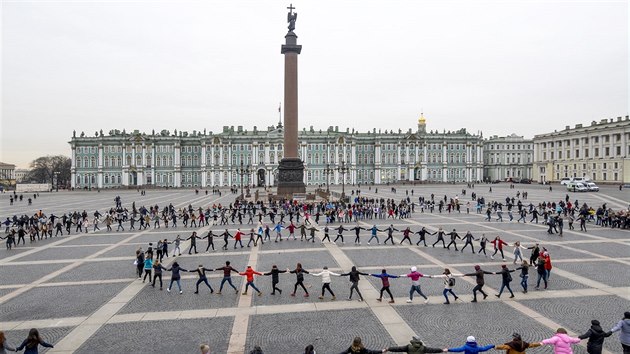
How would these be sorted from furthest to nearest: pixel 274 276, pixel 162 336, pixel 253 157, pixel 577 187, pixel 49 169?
pixel 49 169
pixel 253 157
pixel 577 187
pixel 274 276
pixel 162 336

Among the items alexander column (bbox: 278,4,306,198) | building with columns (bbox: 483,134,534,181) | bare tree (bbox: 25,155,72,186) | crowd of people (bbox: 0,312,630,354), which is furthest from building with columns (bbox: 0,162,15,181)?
crowd of people (bbox: 0,312,630,354)

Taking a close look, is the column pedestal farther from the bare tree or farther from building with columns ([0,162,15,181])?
building with columns ([0,162,15,181])

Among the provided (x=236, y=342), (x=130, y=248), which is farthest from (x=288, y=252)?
(x=236, y=342)

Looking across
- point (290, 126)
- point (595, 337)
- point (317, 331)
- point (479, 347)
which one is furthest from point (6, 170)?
point (595, 337)

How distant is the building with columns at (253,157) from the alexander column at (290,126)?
51935mm

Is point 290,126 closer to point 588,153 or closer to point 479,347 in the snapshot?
point 479,347

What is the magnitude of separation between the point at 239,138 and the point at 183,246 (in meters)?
81.3

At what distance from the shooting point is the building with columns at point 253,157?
96.9 metres

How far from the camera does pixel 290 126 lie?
41906 millimetres

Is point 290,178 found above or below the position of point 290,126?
below

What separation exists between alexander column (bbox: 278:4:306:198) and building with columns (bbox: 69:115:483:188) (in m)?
51.9

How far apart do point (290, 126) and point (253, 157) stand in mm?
57653

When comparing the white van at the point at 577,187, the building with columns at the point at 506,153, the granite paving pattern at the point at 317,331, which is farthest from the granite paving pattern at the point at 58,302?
the building with columns at the point at 506,153

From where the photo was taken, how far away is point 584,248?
17.5m
